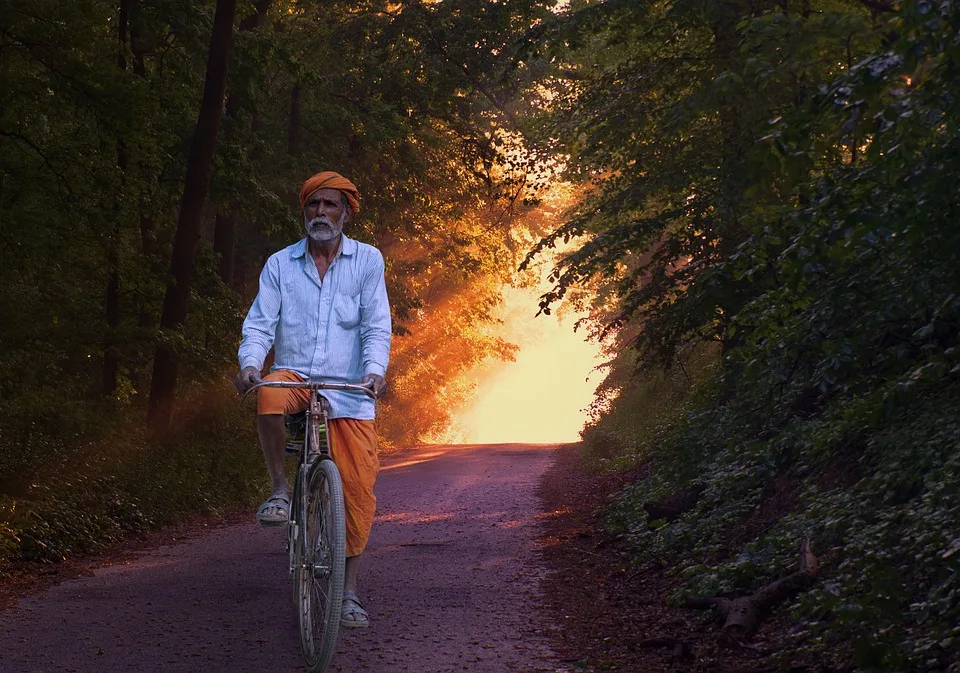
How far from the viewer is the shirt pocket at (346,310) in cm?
596

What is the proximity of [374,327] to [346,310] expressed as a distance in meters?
0.19

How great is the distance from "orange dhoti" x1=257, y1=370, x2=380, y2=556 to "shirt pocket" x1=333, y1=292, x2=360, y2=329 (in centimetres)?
41

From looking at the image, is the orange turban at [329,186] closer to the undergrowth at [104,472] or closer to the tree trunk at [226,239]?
the undergrowth at [104,472]

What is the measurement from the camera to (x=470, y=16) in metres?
21.2

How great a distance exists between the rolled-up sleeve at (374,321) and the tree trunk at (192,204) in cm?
1034

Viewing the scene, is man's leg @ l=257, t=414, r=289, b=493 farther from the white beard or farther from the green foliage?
the green foliage

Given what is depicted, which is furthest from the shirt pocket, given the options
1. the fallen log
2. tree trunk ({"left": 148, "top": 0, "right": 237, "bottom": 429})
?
tree trunk ({"left": 148, "top": 0, "right": 237, "bottom": 429})

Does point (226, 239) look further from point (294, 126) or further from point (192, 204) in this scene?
point (192, 204)

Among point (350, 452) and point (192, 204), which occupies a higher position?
point (192, 204)

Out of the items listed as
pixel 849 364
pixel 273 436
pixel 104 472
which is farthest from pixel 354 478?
pixel 104 472

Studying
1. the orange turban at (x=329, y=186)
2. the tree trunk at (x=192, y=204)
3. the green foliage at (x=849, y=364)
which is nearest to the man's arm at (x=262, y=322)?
the orange turban at (x=329, y=186)

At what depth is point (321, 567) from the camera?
18.0 feet

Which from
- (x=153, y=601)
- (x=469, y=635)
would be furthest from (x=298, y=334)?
(x=153, y=601)

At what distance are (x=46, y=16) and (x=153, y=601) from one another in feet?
29.0
